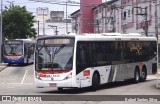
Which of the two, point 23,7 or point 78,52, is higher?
point 23,7

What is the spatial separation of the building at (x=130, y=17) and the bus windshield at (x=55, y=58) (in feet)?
101

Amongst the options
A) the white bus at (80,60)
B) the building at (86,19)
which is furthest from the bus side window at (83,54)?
the building at (86,19)

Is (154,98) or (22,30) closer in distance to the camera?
(154,98)

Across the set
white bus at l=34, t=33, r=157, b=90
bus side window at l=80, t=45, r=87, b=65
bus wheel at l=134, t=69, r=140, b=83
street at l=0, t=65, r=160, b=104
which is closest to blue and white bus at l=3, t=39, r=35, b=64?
street at l=0, t=65, r=160, b=104

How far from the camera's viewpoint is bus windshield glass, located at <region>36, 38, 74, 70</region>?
2236 centimetres

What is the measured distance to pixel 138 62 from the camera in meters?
29.8

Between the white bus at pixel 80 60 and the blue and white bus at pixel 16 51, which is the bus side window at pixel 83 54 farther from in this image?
the blue and white bus at pixel 16 51

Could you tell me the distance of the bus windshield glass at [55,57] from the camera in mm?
22359

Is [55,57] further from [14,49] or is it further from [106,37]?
[14,49]

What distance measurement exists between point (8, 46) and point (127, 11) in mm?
24834

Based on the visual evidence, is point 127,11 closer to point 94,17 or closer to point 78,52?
point 94,17

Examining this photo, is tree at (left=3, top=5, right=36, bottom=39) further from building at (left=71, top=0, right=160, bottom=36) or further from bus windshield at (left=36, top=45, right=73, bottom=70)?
bus windshield at (left=36, top=45, right=73, bottom=70)

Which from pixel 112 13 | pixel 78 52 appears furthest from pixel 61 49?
pixel 112 13

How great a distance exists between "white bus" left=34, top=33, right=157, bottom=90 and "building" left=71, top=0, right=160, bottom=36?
26.6m
